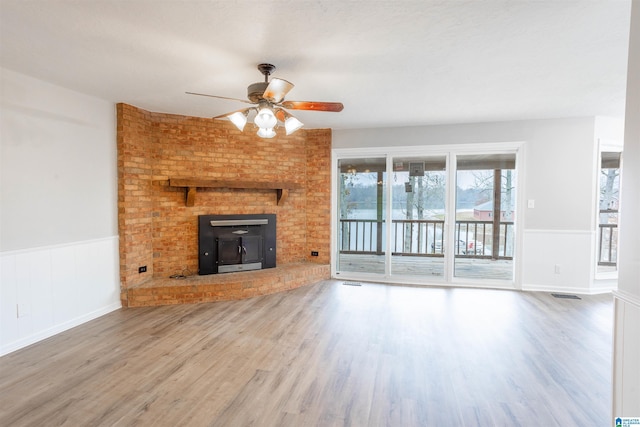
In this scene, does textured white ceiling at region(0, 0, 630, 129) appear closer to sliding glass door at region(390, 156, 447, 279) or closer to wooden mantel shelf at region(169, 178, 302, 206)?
wooden mantel shelf at region(169, 178, 302, 206)

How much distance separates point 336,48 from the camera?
7.74ft

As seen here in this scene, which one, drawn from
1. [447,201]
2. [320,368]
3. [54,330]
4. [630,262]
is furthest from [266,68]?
[447,201]

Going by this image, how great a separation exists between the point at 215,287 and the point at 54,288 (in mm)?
1607

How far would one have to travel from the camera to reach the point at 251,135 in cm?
476

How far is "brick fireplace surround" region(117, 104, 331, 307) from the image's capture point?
12.8 feet

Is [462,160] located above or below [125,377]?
above

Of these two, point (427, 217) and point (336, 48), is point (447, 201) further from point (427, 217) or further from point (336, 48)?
point (336, 48)

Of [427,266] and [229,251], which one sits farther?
[427,266]

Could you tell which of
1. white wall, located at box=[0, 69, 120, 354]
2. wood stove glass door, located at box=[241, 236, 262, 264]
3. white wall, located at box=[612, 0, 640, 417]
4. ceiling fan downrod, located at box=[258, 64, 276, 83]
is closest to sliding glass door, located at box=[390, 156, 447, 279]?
wood stove glass door, located at box=[241, 236, 262, 264]

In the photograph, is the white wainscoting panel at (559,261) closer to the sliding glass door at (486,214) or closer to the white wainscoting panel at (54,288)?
the sliding glass door at (486,214)

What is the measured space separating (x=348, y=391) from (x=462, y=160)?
3852 millimetres

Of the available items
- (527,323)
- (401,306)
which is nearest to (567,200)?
(527,323)

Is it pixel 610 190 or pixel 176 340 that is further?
pixel 610 190

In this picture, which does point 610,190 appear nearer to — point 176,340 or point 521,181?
point 521,181
